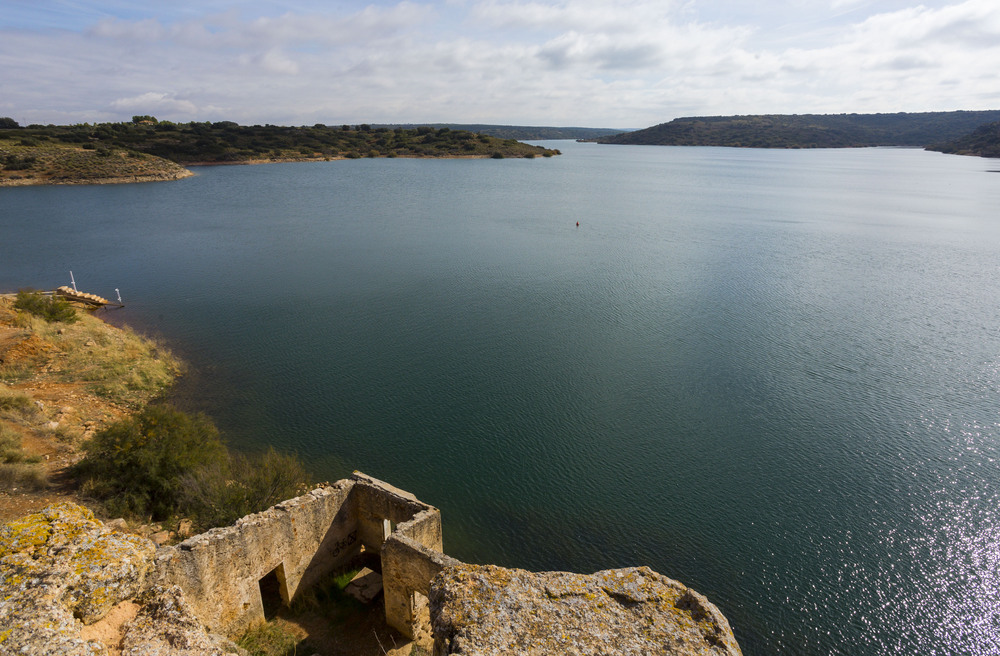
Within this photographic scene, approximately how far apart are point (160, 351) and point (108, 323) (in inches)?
251

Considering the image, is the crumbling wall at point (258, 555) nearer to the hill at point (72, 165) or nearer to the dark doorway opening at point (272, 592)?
the dark doorway opening at point (272, 592)

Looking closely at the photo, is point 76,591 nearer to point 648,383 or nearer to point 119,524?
point 119,524

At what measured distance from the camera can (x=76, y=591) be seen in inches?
269

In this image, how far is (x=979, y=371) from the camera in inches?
926

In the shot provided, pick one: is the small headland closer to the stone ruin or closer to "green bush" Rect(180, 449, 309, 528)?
"green bush" Rect(180, 449, 309, 528)

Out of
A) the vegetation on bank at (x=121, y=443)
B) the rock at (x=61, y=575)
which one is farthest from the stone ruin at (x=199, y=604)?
the vegetation on bank at (x=121, y=443)

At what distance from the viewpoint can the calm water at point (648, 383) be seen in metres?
14.6

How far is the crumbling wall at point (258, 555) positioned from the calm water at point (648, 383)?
149 inches

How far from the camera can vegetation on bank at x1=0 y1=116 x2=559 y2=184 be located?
80688mm

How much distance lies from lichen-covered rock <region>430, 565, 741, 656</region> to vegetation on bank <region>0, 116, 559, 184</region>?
9979 cm

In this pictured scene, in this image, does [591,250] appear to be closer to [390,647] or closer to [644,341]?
[644,341]

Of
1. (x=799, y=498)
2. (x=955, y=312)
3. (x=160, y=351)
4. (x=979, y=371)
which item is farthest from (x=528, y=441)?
(x=955, y=312)

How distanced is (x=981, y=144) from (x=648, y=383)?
175691 millimetres

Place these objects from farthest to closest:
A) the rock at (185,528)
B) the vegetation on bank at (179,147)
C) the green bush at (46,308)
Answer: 1. the vegetation on bank at (179,147)
2. the green bush at (46,308)
3. the rock at (185,528)
